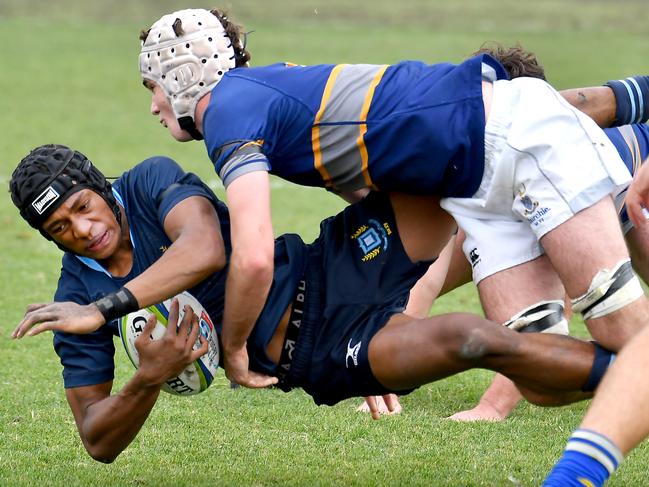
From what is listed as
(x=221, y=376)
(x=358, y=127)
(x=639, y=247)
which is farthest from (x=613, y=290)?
(x=221, y=376)

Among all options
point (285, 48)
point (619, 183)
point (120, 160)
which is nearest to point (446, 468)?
point (619, 183)

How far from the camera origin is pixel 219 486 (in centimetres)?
512

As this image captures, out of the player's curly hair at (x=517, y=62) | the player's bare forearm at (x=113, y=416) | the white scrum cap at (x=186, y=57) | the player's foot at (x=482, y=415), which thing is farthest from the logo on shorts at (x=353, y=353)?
the player's curly hair at (x=517, y=62)

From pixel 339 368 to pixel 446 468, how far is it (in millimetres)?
788

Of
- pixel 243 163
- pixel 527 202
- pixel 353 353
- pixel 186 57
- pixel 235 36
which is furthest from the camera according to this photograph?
pixel 235 36

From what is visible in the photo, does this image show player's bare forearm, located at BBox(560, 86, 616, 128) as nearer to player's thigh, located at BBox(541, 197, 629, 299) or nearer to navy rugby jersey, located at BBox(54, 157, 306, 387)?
player's thigh, located at BBox(541, 197, 629, 299)

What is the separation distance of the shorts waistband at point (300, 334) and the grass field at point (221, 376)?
1.60ft

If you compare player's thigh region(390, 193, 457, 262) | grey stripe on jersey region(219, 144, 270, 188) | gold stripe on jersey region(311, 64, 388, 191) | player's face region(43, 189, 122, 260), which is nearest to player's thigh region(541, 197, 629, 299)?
player's thigh region(390, 193, 457, 262)

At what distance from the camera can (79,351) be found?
5.16 meters

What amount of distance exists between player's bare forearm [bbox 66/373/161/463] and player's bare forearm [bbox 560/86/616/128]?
2263 millimetres

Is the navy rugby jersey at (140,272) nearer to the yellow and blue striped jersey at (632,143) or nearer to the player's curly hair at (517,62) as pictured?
the player's curly hair at (517,62)

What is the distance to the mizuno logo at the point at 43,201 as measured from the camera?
4871mm

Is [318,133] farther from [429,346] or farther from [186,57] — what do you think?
[429,346]

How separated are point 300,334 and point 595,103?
1.72 m
